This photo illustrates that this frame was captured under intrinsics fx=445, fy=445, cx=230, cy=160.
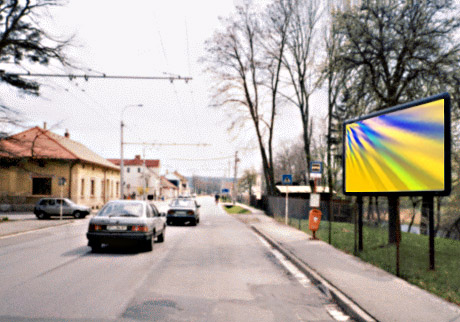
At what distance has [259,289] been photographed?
7715mm

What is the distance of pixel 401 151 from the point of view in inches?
391

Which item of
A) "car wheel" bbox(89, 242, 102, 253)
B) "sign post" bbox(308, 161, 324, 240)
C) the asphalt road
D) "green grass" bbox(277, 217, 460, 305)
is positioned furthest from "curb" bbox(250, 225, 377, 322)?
"car wheel" bbox(89, 242, 102, 253)

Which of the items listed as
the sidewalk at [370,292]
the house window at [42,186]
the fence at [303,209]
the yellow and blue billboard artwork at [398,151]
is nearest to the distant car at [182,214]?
the fence at [303,209]

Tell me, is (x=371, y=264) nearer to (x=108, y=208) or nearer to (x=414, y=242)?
(x=414, y=242)

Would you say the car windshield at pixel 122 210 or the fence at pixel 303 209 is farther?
the fence at pixel 303 209

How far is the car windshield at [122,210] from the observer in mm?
12250

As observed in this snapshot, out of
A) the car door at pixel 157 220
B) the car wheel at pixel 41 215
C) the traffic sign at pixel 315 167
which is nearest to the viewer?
the car door at pixel 157 220

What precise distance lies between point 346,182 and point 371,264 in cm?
282

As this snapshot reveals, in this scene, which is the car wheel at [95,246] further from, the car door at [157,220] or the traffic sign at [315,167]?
the traffic sign at [315,167]

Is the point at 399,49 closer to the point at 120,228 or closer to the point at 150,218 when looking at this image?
the point at 150,218

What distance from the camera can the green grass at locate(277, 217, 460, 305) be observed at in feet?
26.0

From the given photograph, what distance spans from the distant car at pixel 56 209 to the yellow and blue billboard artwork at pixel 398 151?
67.9 feet

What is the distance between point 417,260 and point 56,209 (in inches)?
953

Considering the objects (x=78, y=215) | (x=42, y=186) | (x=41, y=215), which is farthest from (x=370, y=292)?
(x=42, y=186)
